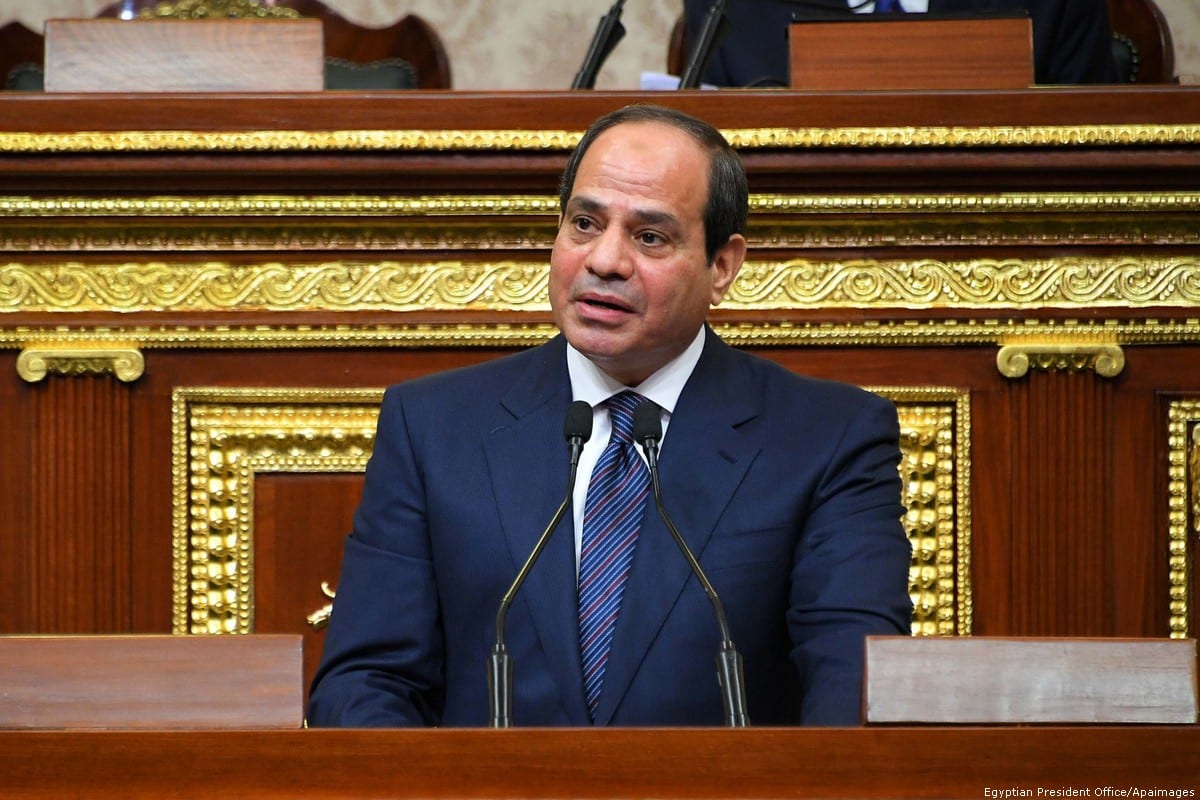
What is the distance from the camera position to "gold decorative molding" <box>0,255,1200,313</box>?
275 centimetres

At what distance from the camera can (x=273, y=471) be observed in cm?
275

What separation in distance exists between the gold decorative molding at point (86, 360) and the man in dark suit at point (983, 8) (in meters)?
1.30

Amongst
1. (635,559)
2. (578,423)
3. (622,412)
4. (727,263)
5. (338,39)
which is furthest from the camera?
(338,39)

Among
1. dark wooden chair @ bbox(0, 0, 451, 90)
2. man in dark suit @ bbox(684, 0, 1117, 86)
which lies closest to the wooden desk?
man in dark suit @ bbox(684, 0, 1117, 86)

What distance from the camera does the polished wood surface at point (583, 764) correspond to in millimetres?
1471

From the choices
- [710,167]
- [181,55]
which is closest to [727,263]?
[710,167]

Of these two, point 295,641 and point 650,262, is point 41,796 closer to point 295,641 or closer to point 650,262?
point 295,641

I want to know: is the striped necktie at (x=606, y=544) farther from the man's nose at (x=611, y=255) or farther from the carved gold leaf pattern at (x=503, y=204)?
the carved gold leaf pattern at (x=503, y=204)

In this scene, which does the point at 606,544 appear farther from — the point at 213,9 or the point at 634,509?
the point at 213,9

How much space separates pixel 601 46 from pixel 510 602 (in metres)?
1.38

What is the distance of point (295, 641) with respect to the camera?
→ 1696mm

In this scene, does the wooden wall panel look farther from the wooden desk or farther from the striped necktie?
the striped necktie

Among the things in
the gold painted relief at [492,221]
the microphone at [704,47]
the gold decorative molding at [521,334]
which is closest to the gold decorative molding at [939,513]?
the gold decorative molding at [521,334]

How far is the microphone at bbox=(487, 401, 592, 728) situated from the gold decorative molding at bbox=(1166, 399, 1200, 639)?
1.05 metres
